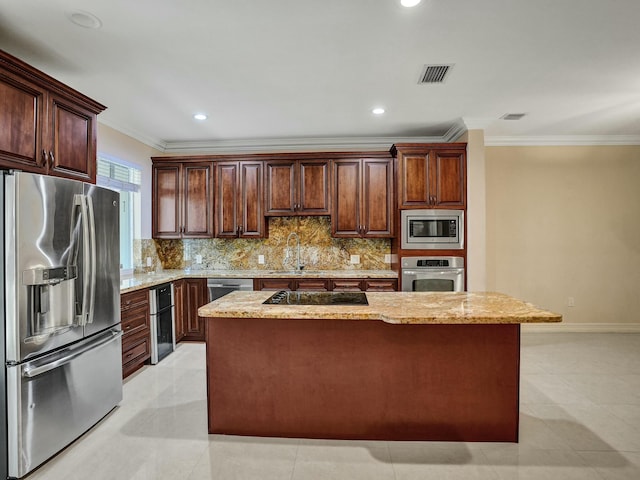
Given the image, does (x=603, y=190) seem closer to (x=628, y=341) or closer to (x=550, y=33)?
(x=628, y=341)

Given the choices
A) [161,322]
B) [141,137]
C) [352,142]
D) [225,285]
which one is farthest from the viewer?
[352,142]

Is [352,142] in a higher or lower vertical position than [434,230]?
higher

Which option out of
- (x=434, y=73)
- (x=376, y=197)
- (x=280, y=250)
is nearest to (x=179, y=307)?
(x=280, y=250)

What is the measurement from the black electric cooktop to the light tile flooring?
36.3 inches

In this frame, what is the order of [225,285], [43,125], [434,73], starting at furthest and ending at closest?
[225,285], [434,73], [43,125]

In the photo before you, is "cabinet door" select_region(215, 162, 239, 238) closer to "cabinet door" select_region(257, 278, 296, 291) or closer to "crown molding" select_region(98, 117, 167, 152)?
"cabinet door" select_region(257, 278, 296, 291)

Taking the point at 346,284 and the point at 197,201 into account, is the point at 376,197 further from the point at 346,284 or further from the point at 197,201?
the point at 197,201

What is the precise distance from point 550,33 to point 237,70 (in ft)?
7.52

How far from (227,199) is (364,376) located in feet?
10.8

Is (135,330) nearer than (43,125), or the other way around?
(43,125)

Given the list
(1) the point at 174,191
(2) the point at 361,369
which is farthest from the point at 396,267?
(1) the point at 174,191

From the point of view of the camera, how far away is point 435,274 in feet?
14.4

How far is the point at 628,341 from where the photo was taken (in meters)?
4.76

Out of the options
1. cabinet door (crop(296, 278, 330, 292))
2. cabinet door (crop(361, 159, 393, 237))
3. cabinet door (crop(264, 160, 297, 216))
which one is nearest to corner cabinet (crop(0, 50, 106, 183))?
cabinet door (crop(264, 160, 297, 216))
